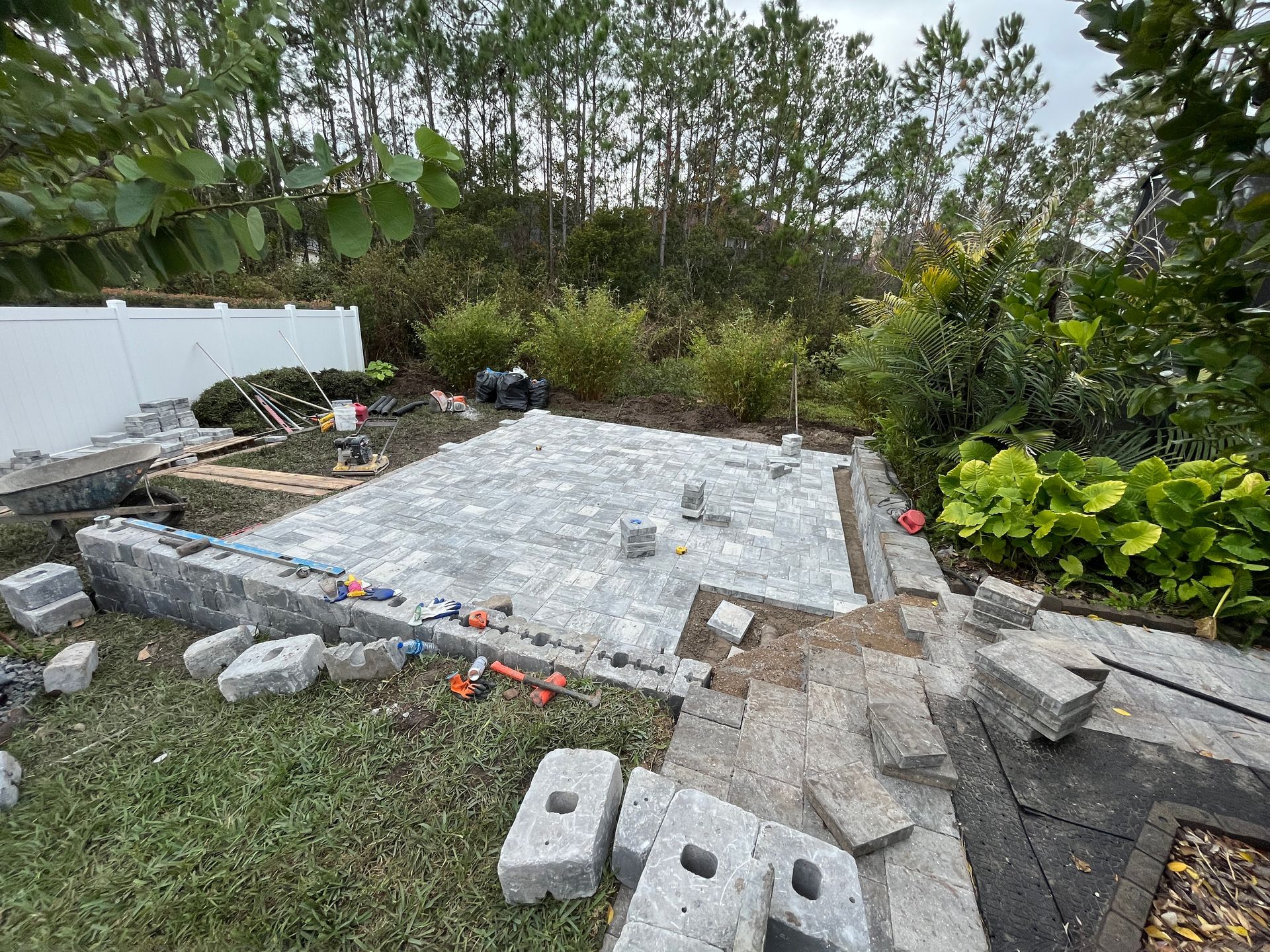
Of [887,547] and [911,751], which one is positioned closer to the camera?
[911,751]

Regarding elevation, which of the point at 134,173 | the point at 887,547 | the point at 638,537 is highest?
the point at 134,173

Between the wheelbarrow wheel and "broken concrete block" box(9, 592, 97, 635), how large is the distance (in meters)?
1.06

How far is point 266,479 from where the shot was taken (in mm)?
5555

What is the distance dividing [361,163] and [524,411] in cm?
834

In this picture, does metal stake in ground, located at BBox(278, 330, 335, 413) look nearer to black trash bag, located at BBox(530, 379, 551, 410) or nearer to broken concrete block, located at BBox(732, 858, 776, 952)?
black trash bag, located at BBox(530, 379, 551, 410)

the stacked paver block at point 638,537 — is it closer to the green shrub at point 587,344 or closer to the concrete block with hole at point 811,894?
the concrete block with hole at point 811,894

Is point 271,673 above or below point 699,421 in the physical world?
below

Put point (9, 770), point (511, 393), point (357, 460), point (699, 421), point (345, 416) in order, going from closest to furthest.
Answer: point (9, 770)
point (357, 460)
point (345, 416)
point (699, 421)
point (511, 393)

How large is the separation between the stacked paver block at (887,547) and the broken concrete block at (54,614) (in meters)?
5.35

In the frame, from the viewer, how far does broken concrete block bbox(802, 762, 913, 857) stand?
1.72 m

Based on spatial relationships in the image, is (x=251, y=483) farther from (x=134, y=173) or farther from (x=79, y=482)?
(x=134, y=173)

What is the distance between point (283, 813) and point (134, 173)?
2.27m

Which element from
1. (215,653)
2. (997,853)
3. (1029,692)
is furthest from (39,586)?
(1029,692)

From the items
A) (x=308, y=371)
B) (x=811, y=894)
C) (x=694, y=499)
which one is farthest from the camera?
(x=308, y=371)
